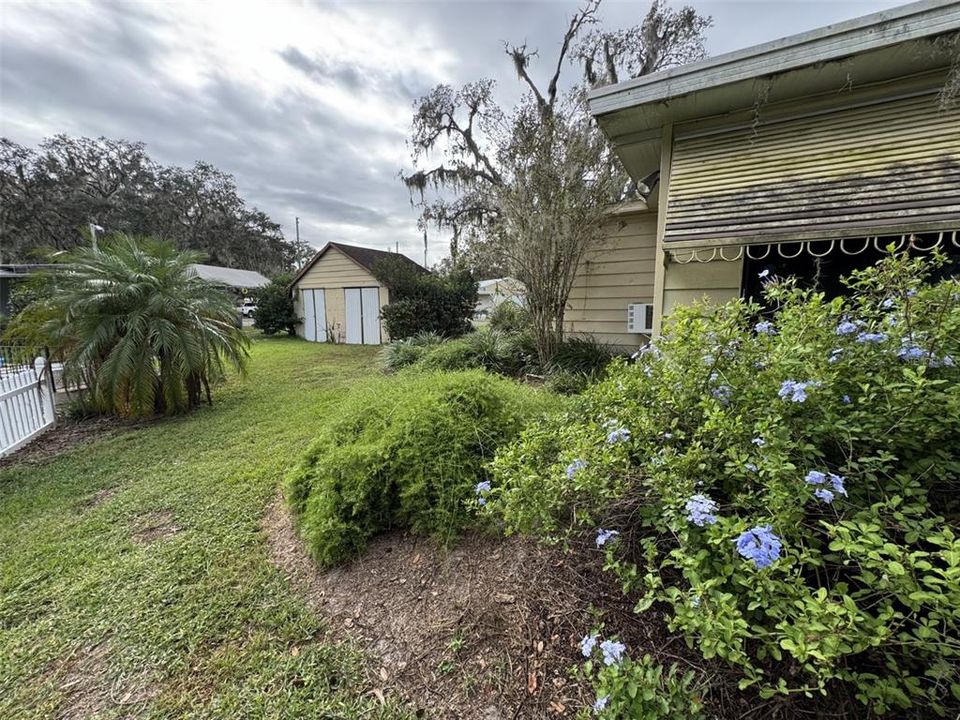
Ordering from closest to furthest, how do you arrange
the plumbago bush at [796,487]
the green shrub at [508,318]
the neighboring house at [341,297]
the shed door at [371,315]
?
1. the plumbago bush at [796,487]
2. the green shrub at [508,318]
3. the shed door at [371,315]
4. the neighboring house at [341,297]

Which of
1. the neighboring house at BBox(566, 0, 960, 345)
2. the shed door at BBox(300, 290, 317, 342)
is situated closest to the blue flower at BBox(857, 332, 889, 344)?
the neighboring house at BBox(566, 0, 960, 345)

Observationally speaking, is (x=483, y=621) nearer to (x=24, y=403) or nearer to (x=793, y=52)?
(x=793, y=52)

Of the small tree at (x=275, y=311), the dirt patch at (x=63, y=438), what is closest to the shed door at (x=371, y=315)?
the small tree at (x=275, y=311)

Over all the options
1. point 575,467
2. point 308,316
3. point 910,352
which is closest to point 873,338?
point 910,352

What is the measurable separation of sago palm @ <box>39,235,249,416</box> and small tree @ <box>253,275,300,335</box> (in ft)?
35.1

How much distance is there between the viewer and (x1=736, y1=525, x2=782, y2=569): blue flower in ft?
3.22

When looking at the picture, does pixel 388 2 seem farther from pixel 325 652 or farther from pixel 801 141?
pixel 325 652

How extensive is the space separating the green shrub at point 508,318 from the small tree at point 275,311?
440 inches

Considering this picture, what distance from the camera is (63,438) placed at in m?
5.11

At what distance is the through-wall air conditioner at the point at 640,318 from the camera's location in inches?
238

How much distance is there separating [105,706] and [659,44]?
17.8 metres

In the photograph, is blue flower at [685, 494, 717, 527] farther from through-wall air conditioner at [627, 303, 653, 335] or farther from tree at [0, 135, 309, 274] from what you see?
tree at [0, 135, 309, 274]

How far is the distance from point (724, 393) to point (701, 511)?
661 millimetres

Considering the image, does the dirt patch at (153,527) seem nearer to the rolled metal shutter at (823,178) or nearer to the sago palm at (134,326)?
the sago palm at (134,326)
